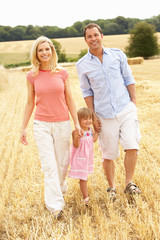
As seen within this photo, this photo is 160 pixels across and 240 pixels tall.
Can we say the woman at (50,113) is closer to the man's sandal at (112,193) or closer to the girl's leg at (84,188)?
the girl's leg at (84,188)

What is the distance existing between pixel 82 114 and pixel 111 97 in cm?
39

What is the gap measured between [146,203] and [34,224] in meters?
1.23

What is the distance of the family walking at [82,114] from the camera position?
3.54 metres

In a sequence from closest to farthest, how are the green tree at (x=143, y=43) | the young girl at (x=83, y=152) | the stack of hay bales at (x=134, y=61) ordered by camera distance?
the young girl at (x=83, y=152) < the stack of hay bales at (x=134, y=61) < the green tree at (x=143, y=43)

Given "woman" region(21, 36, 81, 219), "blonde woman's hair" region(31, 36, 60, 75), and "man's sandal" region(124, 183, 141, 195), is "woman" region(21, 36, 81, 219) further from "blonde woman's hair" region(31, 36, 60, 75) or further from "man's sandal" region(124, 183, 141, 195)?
"man's sandal" region(124, 183, 141, 195)

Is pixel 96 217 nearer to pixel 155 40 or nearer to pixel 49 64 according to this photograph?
pixel 49 64

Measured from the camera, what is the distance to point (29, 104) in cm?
373

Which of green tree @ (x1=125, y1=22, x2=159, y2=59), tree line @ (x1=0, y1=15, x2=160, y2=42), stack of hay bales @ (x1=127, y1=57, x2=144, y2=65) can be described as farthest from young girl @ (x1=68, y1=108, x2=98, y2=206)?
tree line @ (x1=0, y1=15, x2=160, y2=42)

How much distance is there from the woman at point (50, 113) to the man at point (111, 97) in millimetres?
352

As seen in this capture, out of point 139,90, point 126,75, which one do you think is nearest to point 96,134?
point 126,75

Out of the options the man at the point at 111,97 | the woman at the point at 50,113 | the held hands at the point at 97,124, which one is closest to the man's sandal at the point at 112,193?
the man at the point at 111,97

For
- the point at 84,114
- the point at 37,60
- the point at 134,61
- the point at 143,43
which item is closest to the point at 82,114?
the point at 84,114

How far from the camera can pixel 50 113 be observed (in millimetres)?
3566

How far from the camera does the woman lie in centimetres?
352
